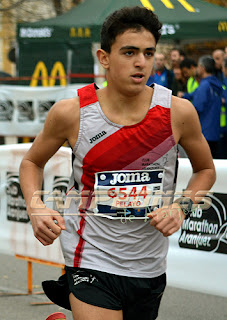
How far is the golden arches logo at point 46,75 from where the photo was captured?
605 inches

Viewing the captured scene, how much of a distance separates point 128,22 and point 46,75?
42.2 feet

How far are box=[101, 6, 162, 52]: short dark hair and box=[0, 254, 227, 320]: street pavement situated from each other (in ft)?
9.78

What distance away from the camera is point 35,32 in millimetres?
14531

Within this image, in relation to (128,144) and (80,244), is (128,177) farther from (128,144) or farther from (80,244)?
(80,244)

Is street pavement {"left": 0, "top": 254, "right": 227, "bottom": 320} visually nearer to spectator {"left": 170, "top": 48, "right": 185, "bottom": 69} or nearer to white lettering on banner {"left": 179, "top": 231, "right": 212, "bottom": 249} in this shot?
white lettering on banner {"left": 179, "top": 231, "right": 212, "bottom": 249}

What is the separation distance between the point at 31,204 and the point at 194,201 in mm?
761

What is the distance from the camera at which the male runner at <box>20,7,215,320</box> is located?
2.96 meters

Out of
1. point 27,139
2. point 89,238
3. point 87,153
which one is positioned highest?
point 87,153

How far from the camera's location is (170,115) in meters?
3.04

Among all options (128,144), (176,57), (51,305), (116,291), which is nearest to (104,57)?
(128,144)

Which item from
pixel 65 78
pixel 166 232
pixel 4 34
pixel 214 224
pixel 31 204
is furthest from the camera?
pixel 4 34

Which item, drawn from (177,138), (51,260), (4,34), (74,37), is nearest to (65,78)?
(74,37)

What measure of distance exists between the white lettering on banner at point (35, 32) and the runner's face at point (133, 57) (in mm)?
11421

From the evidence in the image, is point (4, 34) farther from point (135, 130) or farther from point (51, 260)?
point (135, 130)
